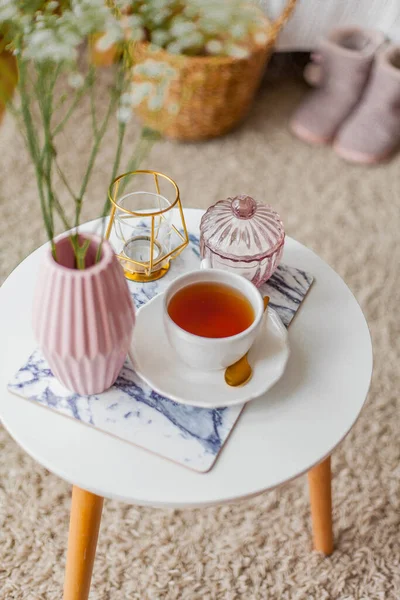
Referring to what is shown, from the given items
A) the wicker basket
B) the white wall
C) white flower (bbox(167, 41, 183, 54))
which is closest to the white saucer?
white flower (bbox(167, 41, 183, 54))

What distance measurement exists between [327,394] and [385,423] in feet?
1.51

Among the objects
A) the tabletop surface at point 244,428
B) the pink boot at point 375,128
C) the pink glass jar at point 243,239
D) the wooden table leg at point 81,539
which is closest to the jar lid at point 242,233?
the pink glass jar at point 243,239

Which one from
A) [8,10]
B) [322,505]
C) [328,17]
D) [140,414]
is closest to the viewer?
[8,10]

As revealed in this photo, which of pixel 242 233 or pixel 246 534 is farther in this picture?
pixel 246 534

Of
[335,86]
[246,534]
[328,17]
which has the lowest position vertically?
[246,534]

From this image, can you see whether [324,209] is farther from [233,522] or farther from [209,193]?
[233,522]

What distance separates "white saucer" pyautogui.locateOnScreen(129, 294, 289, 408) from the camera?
68 centimetres

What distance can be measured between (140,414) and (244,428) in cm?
11

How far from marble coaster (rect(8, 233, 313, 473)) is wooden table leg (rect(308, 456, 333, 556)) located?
21 centimetres

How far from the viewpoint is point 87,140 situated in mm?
1600

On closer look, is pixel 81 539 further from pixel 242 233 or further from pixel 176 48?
pixel 176 48

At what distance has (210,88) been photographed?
4.85 ft

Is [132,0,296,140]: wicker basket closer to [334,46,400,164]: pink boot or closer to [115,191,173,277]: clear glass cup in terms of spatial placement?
[334,46,400,164]: pink boot

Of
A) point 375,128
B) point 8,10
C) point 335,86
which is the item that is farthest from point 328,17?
point 8,10
